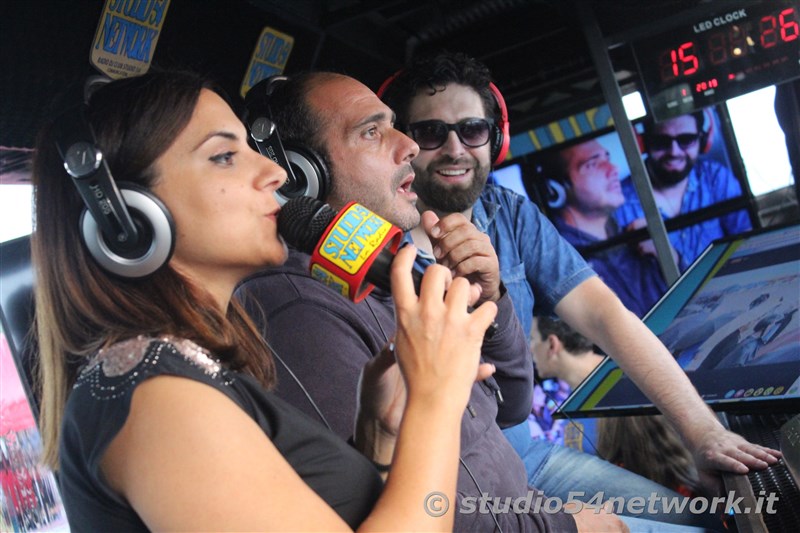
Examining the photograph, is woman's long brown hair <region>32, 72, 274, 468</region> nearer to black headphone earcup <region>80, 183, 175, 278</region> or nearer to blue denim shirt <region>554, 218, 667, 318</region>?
black headphone earcup <region>80, 183, 175, 278</region>

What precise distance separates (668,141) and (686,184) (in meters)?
0.30

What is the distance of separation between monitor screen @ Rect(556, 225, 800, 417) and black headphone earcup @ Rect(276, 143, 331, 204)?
89cm

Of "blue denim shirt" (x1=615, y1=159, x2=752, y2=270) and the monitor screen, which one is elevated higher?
"blue denim shirt" (x1=615, y1=159, x2=752, y2=270)

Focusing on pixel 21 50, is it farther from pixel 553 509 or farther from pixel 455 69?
pixel 553 509

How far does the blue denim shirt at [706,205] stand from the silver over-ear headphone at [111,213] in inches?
183

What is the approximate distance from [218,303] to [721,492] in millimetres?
1167

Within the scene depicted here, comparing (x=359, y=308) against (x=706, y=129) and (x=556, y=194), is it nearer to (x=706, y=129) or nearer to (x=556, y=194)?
(x=556, y=194)

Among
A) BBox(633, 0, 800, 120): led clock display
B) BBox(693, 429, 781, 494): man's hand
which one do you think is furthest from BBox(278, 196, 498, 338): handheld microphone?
BBox(633, 0, 800, 120): led clock display

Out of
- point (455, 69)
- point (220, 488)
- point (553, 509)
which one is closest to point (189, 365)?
point (220, 488)

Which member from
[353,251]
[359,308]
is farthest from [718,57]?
[353,251]

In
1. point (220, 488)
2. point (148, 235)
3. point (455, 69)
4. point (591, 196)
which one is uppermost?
point (591, 196)

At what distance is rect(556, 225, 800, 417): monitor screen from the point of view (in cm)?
179

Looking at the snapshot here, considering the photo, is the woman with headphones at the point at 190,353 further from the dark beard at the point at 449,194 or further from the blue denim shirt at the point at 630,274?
the blue denim shirt at the point at 630,274

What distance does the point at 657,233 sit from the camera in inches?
130
